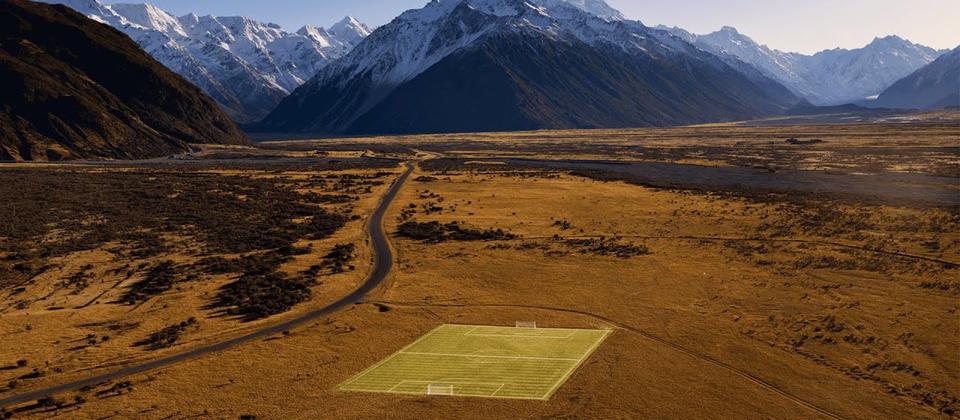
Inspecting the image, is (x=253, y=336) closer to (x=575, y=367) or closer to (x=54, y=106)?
(x=575, y=367)

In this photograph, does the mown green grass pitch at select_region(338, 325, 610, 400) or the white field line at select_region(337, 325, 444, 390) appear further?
the white field line at select_region(337, 325, 444, 390)

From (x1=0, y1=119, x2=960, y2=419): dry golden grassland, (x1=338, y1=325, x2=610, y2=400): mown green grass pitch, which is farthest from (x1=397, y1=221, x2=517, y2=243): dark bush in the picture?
(x1=338, y1=325, x2=610, y2=400): mown green grass pitch

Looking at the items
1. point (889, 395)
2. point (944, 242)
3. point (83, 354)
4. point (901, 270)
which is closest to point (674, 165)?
point (944, 242)

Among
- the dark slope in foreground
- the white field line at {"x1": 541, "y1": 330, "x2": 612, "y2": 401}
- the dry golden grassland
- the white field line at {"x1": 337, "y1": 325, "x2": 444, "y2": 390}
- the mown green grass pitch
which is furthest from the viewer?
the dark slope in foreground

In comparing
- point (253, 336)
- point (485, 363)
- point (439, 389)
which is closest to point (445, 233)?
point (253, 336)

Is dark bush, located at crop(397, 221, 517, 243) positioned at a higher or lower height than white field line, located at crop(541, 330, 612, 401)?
higher

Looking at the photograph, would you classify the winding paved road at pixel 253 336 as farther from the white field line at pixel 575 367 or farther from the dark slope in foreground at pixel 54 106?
the dark slope in foreground at pixel 54 106

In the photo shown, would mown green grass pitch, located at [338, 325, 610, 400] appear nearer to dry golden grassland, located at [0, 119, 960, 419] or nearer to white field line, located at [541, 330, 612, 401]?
white field line, located at [541, 330, 612, 401]
